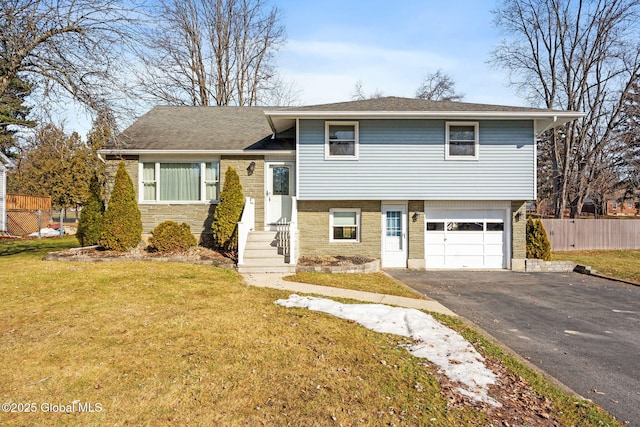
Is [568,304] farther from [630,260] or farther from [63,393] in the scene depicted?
[630,260]

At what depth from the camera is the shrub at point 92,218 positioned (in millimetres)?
11680

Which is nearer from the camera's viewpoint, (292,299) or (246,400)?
(246,400)

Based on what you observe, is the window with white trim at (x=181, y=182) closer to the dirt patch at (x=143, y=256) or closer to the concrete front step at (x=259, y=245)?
the dirt patch at (x=143, y=256)

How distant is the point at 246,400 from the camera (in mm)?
3342

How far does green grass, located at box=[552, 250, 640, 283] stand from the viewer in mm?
12383

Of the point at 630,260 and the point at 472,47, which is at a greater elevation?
the point at 472,47

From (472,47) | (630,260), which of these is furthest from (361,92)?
(630,260)

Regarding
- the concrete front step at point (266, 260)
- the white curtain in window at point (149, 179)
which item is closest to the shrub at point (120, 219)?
the white curtain in window at point (149, 179)

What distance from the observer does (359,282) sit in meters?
9.28

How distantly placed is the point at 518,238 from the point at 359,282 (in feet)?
22.2

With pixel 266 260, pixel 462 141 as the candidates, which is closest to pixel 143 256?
pixel 266 260

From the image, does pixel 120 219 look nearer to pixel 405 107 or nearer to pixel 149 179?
pixel 149 179

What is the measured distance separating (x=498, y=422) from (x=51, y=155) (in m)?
35.6

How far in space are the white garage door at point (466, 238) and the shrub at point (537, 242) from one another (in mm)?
1118
